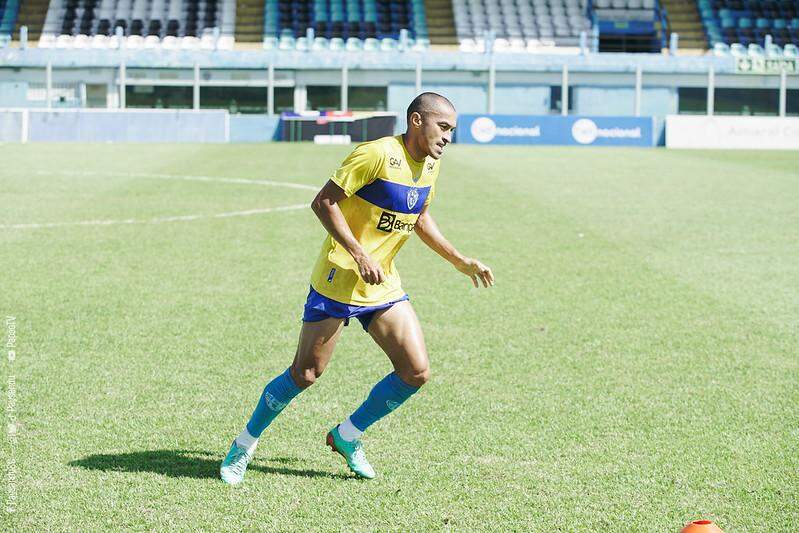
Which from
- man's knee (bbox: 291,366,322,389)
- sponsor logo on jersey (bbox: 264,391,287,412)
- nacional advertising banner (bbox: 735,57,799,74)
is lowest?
sponsor logo on jersey (bbox: 264,391,287,412)

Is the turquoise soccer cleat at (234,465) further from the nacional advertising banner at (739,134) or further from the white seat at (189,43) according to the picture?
the white seat at (189,43)

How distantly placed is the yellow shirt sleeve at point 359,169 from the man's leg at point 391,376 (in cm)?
61

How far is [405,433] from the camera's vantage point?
573cm

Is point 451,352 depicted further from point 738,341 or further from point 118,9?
point 118,9

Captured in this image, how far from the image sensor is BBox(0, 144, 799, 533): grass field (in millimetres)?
4730

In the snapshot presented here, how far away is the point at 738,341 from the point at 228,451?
14.8ft

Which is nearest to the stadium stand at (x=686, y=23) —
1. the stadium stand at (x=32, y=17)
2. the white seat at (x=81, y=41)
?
the white seat at (x=81, y=41)

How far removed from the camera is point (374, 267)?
464 centimetres

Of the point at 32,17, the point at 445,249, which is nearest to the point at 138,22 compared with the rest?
the point at 32,17

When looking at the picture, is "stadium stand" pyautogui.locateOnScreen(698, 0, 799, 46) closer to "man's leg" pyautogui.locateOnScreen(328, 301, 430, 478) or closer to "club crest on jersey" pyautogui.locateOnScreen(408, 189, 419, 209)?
"club crest on jersey" pyautogui.locateOnScreen(408, 189, 419, 209)

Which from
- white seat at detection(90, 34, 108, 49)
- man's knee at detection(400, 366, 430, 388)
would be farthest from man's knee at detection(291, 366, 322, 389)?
white seat at detection(90, 34, 108, 49)

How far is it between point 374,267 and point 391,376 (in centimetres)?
64

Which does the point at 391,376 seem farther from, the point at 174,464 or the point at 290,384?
the point at 174,464

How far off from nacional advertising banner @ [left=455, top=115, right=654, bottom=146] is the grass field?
25.6m
